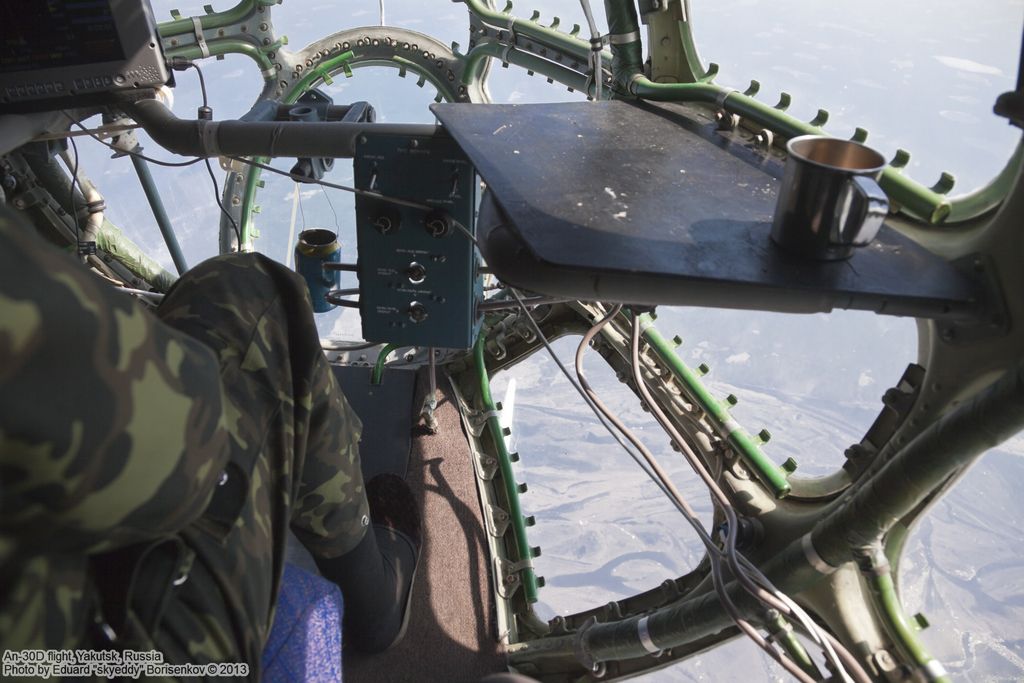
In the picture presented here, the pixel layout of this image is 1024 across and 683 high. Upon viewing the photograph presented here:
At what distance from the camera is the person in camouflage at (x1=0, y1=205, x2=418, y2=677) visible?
19.3 inches

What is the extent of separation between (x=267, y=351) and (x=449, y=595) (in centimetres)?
138

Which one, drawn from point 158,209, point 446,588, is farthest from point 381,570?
point 158,209

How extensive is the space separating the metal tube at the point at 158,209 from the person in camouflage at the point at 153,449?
137 cm

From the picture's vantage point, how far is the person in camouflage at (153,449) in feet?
1.61

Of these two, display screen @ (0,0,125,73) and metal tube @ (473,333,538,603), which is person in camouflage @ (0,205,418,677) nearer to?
display screen @ (0,0,125,73)

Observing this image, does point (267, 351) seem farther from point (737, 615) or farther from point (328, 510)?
point (737, 615)

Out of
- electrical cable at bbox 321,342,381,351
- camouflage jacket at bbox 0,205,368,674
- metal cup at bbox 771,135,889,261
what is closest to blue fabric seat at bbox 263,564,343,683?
camouflage jacket at bbox 0,205,368,674

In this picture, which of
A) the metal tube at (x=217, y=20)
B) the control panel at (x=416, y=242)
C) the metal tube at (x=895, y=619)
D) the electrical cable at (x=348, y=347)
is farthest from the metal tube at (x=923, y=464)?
the metal tube at (x=217, y=20)

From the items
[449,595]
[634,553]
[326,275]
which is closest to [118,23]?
[326,275]

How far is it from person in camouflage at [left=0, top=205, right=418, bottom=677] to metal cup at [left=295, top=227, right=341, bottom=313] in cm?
120

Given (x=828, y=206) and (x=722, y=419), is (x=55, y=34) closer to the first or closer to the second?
(x=828, y=206)

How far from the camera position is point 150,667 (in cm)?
67

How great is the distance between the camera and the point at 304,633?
98 cm

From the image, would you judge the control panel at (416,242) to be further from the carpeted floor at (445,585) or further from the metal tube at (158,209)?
the metal tube at (158,209)
